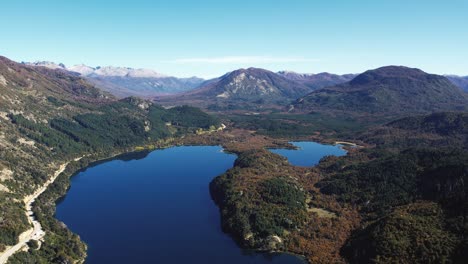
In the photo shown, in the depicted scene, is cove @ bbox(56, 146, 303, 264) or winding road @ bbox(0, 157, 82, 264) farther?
cove @ bbox(56, 146, 303, 264)

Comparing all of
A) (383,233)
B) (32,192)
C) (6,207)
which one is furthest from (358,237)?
(32,192)

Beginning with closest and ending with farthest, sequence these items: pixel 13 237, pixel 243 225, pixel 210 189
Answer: pixel 13 237
pixel 243 225
pixel 210 189

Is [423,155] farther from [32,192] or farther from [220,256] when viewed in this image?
[32,192]

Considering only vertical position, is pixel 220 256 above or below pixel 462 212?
below

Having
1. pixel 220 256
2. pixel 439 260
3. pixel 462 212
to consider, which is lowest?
pixel 220 256

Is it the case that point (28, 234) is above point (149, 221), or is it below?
above

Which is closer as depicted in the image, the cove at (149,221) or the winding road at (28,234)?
the winding road at (28,234)

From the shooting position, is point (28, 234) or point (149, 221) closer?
point (28, 234)

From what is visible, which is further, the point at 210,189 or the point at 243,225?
the point at 210,189
